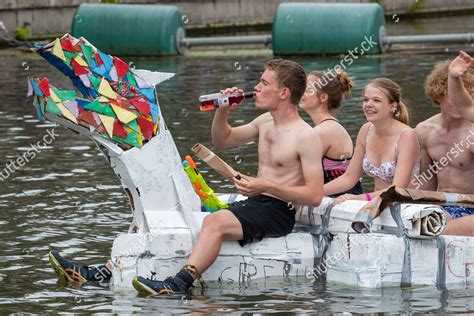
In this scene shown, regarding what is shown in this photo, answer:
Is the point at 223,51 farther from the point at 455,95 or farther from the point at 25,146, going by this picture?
the point at 455,95

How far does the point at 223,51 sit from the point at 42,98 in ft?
55.0

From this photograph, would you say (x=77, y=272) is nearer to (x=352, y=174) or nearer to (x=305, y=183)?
(x=305, y=183)

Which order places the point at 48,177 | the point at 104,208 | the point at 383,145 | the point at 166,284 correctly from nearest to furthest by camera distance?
the point at 166,284
the point at 383,145
the point at 104,208
the point at 48,177

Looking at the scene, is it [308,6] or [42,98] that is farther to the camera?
[308,6]

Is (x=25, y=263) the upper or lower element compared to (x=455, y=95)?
lower

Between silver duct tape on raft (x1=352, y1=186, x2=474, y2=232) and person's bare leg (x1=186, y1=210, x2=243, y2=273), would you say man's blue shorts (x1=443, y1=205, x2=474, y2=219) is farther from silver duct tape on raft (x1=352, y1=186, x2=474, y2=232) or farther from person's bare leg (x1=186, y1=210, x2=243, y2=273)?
person's bare leg (x1=186, y1=210, x2=243, y2=273)

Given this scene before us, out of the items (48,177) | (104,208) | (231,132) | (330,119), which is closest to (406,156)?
(330,119)

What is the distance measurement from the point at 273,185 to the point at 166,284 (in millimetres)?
878

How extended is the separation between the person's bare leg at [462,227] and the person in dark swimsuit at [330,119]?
0.91 metres

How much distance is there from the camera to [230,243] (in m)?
8.33

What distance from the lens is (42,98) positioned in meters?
8.04

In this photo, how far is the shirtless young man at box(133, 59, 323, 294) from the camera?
8.11 metres

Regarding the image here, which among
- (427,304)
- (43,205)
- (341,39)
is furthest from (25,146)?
(341,39)

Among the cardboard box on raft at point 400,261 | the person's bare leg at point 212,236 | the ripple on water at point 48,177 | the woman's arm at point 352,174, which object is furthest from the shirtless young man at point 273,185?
the ripple on water at point 48,177
